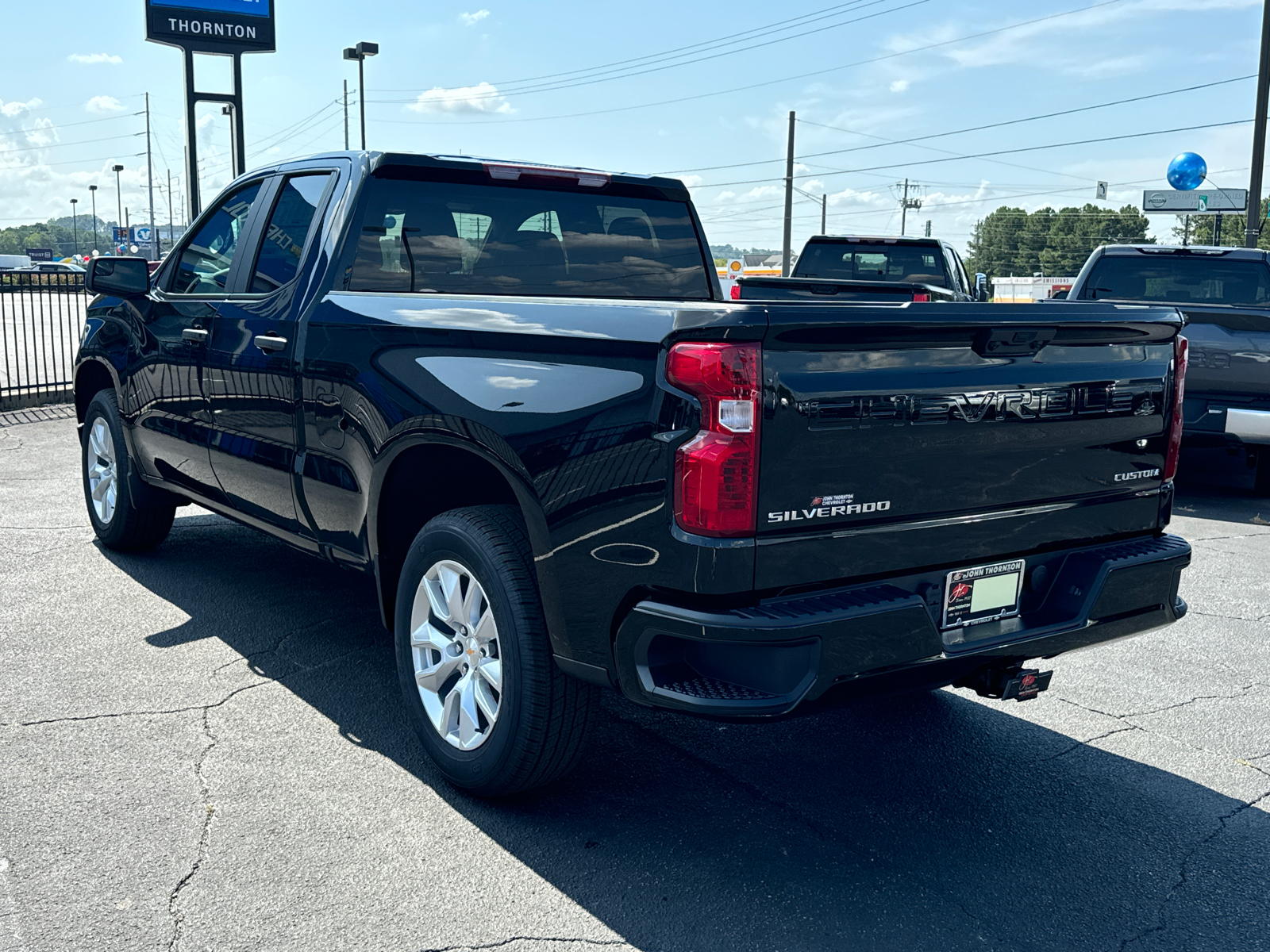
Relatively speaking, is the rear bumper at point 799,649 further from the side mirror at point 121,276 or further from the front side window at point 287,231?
the side mirror at point 121,276

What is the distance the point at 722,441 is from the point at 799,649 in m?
0.54

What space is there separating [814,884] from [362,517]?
6.34ft

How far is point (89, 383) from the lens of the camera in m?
6.54

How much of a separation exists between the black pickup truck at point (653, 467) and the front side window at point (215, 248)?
44 centimetres

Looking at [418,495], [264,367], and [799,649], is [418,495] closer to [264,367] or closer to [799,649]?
[264,367]

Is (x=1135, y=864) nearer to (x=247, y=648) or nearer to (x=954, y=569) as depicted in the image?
(x=954, y=569)

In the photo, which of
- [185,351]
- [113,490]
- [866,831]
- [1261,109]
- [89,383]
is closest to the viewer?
[866,831]

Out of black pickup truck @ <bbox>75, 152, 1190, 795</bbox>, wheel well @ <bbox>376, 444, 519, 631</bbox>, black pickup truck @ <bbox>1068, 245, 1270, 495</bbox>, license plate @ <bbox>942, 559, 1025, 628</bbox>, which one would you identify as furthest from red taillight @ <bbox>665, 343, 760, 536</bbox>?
black pickup truck @ <bbox>1068, 245, 1270, 495</bbox>

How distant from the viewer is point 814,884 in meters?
3.14

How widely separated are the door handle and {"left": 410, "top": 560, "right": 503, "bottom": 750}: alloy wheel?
1235mm

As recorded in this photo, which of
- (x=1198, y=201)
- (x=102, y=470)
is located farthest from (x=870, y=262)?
(x=1198, y=201)

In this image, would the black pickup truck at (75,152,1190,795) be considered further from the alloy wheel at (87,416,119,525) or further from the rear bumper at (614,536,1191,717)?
the alloy wheel at (87,416,119,525)

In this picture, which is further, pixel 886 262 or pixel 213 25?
pixel 213 25

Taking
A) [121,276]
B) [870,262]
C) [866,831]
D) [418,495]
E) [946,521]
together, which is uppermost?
[870,262]
